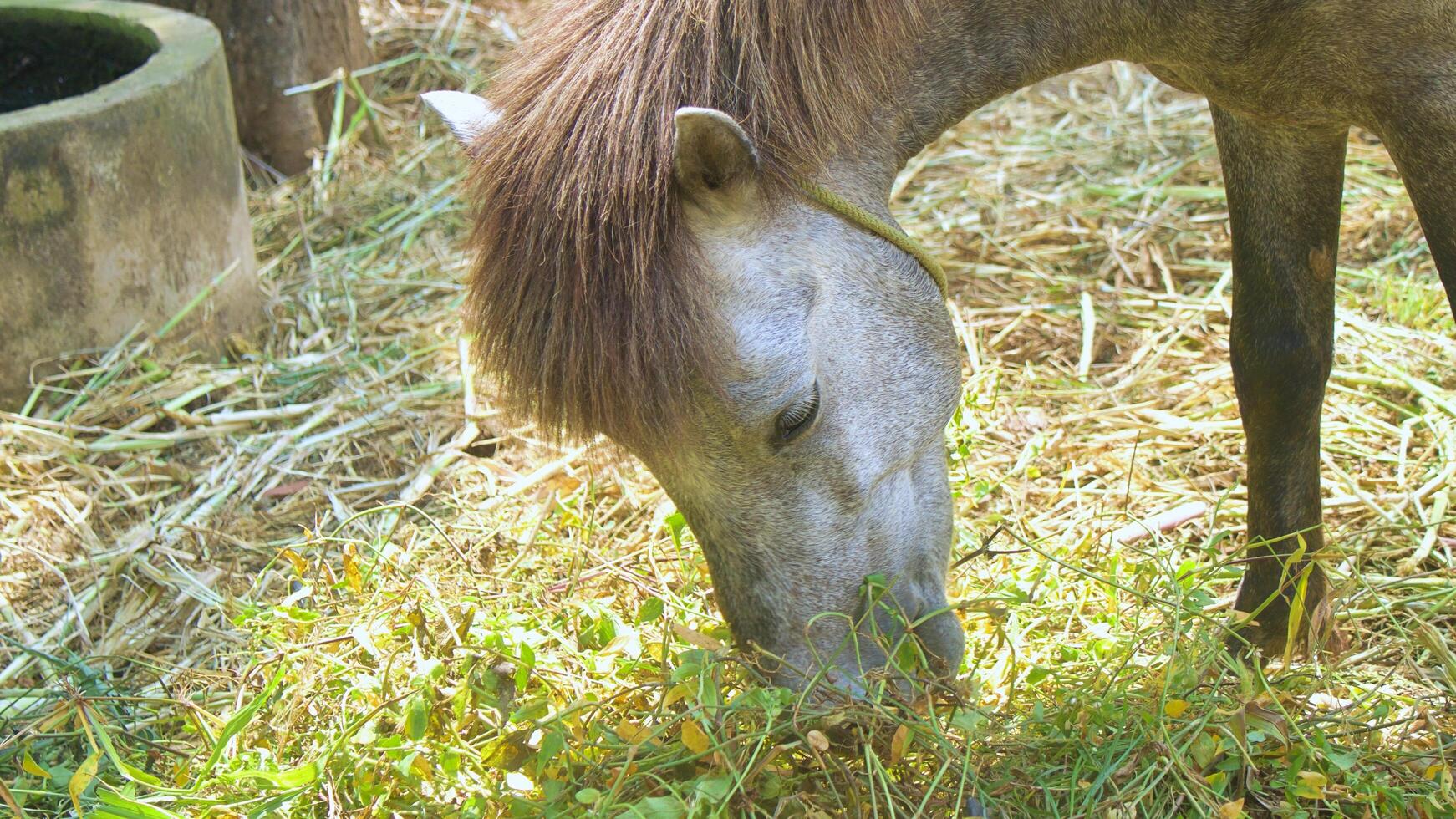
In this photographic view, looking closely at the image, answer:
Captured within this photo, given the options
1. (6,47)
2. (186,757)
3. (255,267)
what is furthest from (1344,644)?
(6,47)

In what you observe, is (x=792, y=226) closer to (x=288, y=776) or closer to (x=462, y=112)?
(x=462, y=112)

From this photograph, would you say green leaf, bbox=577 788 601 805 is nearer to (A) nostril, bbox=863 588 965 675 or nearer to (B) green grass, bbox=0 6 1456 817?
(B) green grass, bbox=0 6 1456 817

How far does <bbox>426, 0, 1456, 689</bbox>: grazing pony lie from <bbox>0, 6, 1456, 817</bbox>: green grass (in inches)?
7.6

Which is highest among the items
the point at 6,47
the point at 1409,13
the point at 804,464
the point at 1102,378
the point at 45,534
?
the point at 1409,13

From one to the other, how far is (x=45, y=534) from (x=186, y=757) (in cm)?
105

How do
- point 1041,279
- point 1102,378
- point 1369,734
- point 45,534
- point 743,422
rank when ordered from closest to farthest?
1. point 743,422
2. point 1369,734
3. point 45,534
4. point 1102,378
5. point 1041,279

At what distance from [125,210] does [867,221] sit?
2.39 metres

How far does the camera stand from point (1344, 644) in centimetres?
230

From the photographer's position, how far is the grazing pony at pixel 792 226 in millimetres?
1672

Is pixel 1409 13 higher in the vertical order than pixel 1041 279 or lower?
higher

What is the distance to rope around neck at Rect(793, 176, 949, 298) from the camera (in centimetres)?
178

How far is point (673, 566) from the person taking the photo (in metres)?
2.61

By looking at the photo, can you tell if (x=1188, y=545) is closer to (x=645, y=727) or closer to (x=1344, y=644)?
(x=1344, y=644)

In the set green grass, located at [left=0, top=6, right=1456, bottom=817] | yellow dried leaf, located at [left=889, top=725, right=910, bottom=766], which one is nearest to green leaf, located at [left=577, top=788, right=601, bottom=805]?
green grass, located at [left=0, top=6, right=1456, bottom=817]
